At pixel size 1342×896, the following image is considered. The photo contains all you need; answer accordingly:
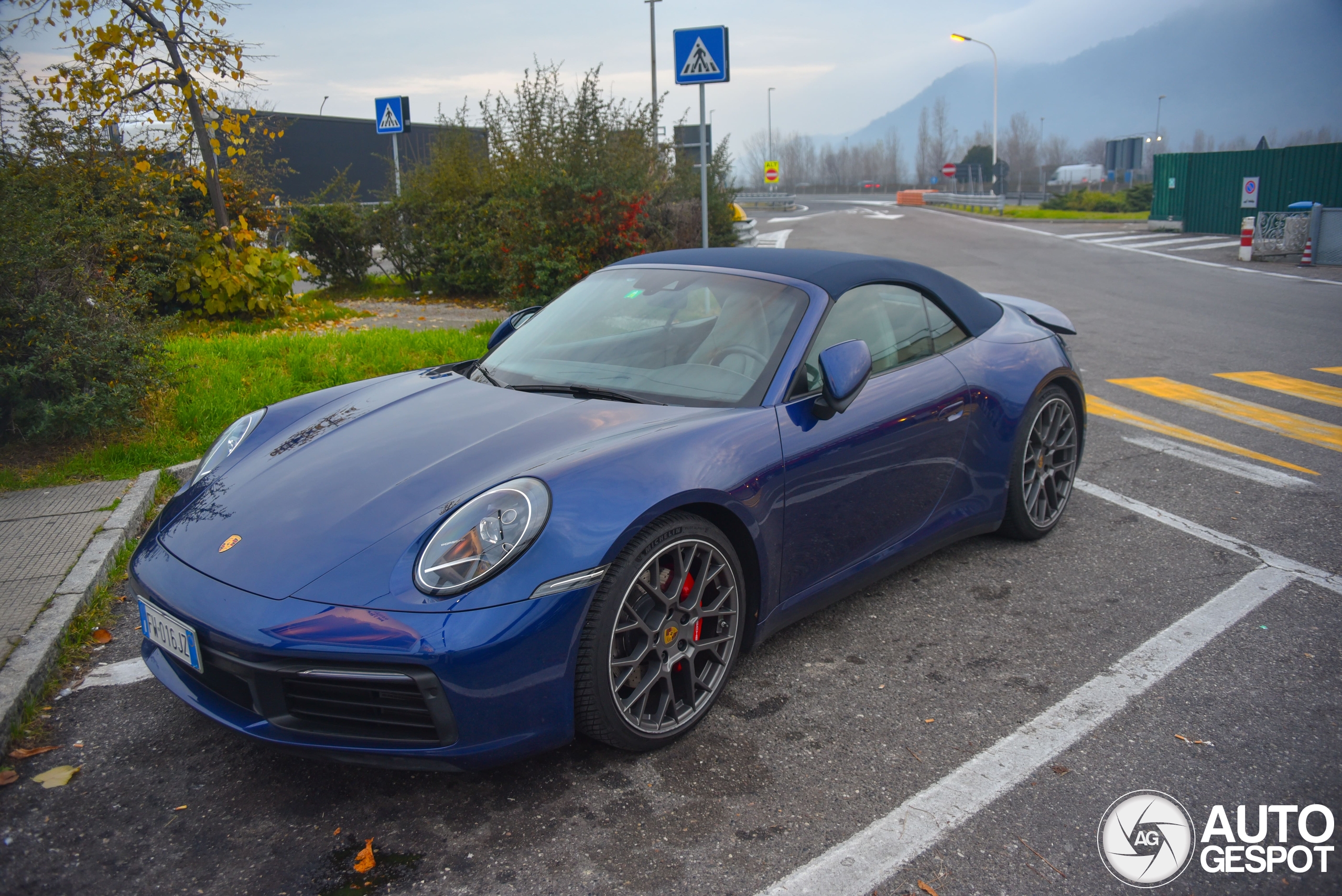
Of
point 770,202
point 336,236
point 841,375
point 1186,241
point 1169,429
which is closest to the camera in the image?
point 841,375

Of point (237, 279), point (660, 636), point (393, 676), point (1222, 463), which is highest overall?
point (237, 279)

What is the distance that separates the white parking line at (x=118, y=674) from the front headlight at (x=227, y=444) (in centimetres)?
67

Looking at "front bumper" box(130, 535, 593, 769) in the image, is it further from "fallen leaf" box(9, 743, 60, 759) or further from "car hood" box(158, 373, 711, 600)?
"fallen leaf" box(9, 743, 60, 759)

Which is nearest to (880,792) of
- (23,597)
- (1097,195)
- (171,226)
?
(23,597)

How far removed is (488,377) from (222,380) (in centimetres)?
374

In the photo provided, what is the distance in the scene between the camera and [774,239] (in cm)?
2592

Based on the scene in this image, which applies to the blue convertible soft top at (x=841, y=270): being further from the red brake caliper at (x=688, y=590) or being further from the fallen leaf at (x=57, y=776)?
the fallen leaf at (x=57, y=776)

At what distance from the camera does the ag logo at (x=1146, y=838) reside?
2.20 metres

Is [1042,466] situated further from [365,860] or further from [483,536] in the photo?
[365,860]

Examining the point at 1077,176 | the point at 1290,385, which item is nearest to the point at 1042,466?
the point at 1290,385

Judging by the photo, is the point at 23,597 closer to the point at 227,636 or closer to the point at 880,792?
the point at 227,636

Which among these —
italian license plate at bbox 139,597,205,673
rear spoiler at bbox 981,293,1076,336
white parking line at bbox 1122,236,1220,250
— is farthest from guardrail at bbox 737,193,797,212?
italian license plate at bbox 139,597,205,673

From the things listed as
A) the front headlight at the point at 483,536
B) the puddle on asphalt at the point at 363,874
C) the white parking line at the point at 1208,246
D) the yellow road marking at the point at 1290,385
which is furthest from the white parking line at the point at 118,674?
the white parking line at the point at 1208,246

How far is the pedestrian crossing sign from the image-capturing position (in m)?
14.5
